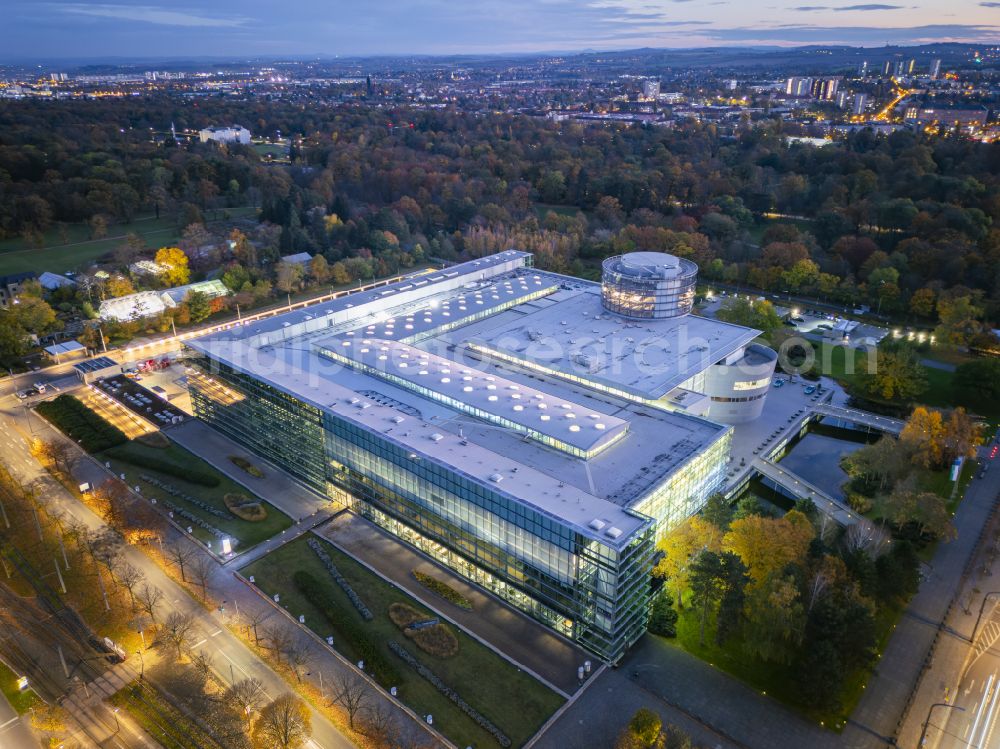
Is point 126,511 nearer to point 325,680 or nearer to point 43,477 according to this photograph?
point 43,477

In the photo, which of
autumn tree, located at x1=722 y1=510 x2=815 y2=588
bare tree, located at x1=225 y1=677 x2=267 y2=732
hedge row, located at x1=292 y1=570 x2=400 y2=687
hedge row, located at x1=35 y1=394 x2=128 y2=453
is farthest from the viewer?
hedge row, located at x1=35 y1=394 x2=128 y2=453

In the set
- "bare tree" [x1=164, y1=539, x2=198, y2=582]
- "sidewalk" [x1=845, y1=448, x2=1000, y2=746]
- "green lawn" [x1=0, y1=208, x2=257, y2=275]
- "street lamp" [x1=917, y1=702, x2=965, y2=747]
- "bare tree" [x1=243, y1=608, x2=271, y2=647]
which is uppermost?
"green lawn" [x1=0, y1=208, x2=257, y2=275]

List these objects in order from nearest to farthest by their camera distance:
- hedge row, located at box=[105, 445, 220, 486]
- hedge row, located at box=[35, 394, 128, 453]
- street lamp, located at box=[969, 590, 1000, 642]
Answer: street lamp, located at box=[969, 590, 1000, 642], hedge row, located at box=[105, 445, 220, 486], hedge row, located at box=[35, 394, 128, 453]

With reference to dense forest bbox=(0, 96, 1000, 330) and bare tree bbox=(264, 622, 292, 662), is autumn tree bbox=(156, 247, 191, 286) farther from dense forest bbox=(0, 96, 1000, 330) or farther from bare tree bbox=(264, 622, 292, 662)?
bare tree bbox=(264, 622, 292, 662)

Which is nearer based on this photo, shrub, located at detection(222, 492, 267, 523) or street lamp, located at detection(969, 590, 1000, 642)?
street lamp, located at detection(969, 590, 1000, 642)

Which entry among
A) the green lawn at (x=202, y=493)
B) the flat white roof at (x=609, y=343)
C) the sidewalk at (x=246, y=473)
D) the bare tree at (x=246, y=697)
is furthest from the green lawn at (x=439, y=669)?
the flat white roof at (x=609, y=343)

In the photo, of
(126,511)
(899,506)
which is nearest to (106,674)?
(126,511)

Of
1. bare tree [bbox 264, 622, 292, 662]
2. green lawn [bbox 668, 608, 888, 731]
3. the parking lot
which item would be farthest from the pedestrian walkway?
the parking lot
